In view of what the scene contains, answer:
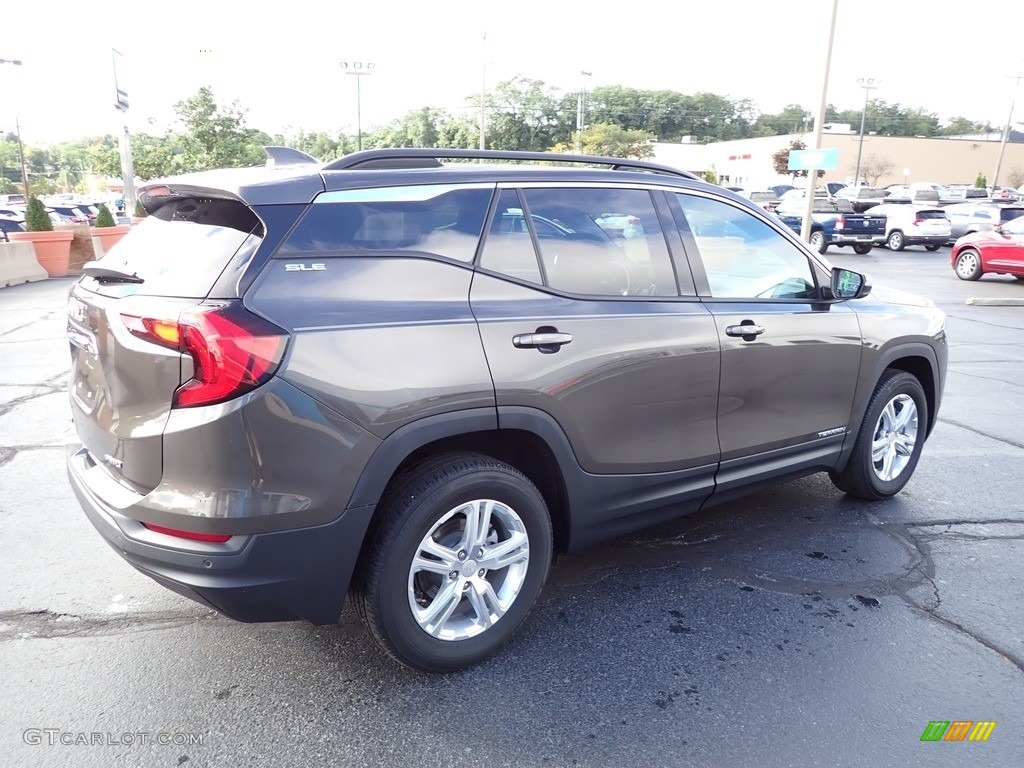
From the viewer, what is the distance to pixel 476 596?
2.91 m

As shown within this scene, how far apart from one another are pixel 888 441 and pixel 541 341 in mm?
2793

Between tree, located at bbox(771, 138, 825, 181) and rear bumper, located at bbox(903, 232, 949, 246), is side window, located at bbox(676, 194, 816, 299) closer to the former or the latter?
rear bumper, located at bbox(903, 232, 949, 246)

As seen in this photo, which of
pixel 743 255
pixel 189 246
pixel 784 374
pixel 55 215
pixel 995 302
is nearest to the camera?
pixel 189 246

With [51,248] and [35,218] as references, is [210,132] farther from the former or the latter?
[51,248]

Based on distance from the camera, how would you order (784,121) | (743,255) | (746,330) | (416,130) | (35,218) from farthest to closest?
1. (784,121)
2. (416,130)
3. (35,218)
4. (743,255)
5. (746,330)

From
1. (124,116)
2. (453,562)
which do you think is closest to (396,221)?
(453,562)

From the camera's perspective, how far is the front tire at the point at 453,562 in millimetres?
2650

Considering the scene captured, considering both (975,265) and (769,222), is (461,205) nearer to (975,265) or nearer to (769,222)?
(769,222)

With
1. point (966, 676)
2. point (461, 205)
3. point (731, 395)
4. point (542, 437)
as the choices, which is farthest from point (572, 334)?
point (966, 676)

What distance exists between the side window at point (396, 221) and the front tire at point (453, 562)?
0.79 meters

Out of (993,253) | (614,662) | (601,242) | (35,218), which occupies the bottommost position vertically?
(614,662)

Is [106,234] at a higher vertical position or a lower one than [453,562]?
lower

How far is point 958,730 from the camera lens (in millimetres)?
2646

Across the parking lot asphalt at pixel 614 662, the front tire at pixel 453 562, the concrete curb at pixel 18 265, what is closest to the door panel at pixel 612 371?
the front tire at pixel 453 562
